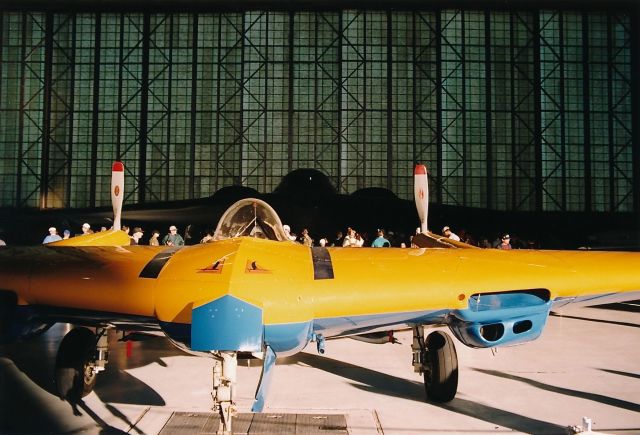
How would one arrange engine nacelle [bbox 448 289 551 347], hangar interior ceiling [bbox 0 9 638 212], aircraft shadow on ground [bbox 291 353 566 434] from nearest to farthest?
1. engine nacelle [bbox 448 289 551 347]
2. aircraft shadow on ground [bbox 291 353 566 434]
3. hangar interior ceiling [bbox 0 9 638 212]

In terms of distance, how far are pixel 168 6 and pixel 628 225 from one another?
28.4 m

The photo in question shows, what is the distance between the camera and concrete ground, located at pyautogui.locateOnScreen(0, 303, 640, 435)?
5.26 m

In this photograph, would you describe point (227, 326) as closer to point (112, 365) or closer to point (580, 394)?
point (580, 394)

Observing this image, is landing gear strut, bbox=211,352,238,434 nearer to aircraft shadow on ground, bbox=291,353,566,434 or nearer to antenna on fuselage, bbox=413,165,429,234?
aircraft shadow on ground, bbox=291,353,566,434

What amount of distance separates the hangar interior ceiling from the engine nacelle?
2645 cm

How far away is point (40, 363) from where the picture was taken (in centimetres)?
788

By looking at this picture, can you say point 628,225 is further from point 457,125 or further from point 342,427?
point 342,427

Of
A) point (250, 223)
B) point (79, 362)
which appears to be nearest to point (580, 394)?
point (250, 223)

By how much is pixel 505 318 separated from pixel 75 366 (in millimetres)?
4583

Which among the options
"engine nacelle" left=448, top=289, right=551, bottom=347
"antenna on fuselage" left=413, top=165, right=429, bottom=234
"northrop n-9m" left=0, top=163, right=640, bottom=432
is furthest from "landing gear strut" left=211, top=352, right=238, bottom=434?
"antenna on fuselage" left=413, top=165, right=429, bottom=234

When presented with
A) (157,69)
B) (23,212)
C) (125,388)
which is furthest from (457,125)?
(125,388)

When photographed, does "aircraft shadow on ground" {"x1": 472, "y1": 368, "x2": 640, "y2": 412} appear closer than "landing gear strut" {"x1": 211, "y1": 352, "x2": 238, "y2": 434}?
No

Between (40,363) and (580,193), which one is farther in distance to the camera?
(580,193)

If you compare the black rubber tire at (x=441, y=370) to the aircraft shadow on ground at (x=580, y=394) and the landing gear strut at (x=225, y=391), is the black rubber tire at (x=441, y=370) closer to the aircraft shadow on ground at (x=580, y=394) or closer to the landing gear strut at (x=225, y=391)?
the aircraft shadow on ground at (x=580, y=394)
